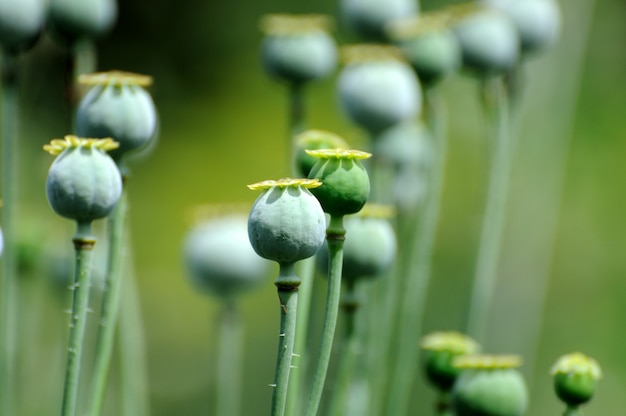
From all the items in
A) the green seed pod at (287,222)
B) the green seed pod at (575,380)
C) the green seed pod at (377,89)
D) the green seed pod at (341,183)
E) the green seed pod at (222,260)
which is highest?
the green seed pod at (377,89)

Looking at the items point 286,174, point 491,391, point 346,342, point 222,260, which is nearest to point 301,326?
point 346,342

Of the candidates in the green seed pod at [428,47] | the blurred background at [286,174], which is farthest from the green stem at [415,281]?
the blurred background at [286,174]

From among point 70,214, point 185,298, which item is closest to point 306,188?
point 70,214

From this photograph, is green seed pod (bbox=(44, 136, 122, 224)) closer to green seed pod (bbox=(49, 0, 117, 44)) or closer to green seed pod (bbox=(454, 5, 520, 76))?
green seed pod (bbox=(49, 0, 117, 44))

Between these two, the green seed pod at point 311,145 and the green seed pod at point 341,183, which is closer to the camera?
the green seed pod at point 341,183

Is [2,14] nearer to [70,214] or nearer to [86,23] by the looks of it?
[86,23]

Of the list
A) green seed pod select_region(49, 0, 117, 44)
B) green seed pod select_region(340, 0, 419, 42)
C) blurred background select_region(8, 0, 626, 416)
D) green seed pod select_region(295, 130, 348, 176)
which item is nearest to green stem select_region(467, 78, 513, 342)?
green seed pod select_region(340, 0, 419, 42)

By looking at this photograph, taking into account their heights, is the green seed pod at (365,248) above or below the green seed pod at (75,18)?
below

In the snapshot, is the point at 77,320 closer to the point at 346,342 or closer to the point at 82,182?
the point at 82,182

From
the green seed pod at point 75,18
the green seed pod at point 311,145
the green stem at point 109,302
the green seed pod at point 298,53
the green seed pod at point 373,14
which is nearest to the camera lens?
the green stem at point 109,302

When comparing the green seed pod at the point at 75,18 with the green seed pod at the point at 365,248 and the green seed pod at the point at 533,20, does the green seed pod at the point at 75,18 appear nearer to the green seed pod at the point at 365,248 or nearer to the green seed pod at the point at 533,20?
the green seed pod at the point at 365,248
